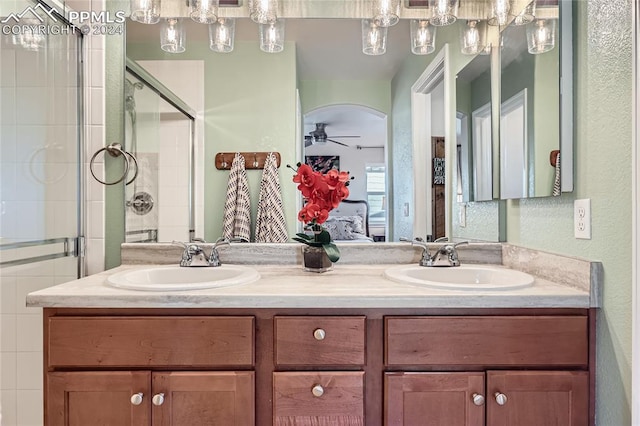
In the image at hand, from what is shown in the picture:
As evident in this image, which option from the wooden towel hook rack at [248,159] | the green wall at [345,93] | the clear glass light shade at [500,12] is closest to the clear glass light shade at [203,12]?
the green wall at [345,93]

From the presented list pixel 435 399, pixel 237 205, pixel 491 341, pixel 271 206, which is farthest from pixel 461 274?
pixel 237 205

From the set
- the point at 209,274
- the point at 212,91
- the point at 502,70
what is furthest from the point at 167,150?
the point at 502,70

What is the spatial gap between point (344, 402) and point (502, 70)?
55.9 inches

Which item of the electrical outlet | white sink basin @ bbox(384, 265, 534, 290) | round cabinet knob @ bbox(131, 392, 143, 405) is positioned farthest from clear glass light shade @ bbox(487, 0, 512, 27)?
round cabinet knob @ bbox(131, 392, 143, 405)

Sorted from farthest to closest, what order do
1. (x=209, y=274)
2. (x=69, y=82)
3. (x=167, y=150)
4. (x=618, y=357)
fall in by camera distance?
(x=167, y=150)
(x=69, y=82)
(x=209, y=274)
(x=618, y=357)

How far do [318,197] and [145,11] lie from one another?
43.7 inches

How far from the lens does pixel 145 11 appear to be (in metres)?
1.71

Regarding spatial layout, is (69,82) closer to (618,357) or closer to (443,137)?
(443,137)

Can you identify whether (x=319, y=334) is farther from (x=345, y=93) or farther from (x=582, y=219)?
(x=345, y=93)

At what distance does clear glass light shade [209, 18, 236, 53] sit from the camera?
5.68ft

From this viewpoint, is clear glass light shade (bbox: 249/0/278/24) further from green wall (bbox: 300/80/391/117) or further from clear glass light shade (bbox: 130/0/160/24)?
clear glass light shade (bbox: 130/0/160/24)

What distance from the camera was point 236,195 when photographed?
1748 mm

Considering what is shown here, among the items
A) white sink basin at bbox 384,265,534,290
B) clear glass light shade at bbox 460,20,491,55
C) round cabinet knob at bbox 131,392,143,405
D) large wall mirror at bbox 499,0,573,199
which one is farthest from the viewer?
clear glass light shade at bbox 460,20,491,55

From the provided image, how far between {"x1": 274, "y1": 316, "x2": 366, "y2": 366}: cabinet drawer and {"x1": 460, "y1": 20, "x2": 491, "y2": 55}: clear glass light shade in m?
1.32
